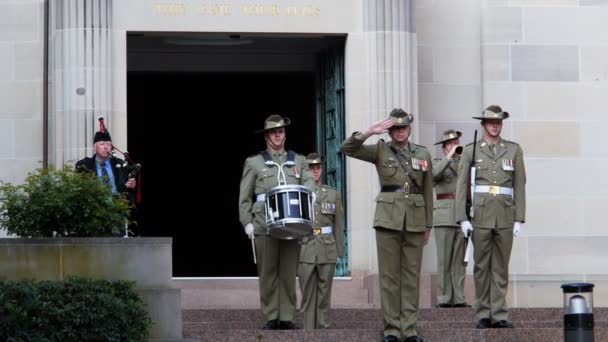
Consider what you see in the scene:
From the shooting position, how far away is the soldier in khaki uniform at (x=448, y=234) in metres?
20.0

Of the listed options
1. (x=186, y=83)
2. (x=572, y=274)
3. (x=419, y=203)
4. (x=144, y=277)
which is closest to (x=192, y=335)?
(x=144, y=277)

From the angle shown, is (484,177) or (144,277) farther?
(484,177)

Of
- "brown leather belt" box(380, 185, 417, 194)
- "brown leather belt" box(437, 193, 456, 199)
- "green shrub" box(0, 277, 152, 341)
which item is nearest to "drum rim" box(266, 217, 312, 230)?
"brown leather belt" box(380, 185, 417, 194)

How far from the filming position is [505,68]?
2316cm

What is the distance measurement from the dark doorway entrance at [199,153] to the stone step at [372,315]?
11.7 meters

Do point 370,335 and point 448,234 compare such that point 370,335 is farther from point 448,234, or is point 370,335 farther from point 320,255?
point 448,234

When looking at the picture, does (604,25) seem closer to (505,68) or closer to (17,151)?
(505,68)

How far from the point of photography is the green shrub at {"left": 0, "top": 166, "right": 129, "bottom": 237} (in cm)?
1512

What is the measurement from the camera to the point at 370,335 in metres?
15.8

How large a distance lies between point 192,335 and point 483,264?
118 inches

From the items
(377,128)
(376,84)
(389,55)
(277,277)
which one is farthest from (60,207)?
(389,55)

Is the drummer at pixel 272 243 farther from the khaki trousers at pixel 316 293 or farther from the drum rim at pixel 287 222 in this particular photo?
the khaki trousers at pixel 316 293

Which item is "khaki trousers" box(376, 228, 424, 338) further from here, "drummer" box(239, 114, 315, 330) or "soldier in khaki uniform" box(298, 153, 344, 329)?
"soldier in khaki uniform" box(298, 153, 344, 329)

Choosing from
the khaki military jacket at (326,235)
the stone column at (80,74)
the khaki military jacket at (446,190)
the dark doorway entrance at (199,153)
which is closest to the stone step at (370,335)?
the khaki military jacket at (326,235)
